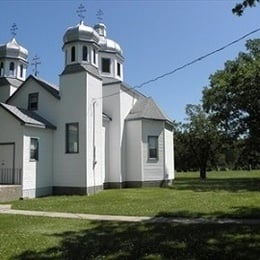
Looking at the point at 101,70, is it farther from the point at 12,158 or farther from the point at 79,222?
the point at 79,222

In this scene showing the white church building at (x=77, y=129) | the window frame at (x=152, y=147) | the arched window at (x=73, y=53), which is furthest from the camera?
the window frame at (x=152, y=147)

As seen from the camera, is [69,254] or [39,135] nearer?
[69,254]

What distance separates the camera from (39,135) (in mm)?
22734

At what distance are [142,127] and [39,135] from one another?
25.4 ft

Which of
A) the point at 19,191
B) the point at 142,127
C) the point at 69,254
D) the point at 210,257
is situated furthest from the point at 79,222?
the point at 142,127

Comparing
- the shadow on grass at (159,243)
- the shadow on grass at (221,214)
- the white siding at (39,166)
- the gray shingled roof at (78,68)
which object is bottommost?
the shadow on grass at (159,243)

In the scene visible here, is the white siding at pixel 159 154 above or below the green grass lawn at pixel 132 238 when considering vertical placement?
above

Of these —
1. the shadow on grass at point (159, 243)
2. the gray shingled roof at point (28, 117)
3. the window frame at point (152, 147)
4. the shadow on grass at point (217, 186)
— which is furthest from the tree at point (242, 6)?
the window frame at point (152, 147)

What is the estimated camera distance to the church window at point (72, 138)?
23344mm

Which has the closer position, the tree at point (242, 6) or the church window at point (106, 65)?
the tree at point (242, 6)

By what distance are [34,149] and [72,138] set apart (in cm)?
223

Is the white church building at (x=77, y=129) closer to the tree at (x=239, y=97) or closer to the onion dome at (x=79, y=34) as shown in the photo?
the onion dome at (x=79, y=34)

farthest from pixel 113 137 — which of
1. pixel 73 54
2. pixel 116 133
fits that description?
pixel 73 54

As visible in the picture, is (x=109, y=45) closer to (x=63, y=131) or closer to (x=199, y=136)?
(x=63, y=131)
